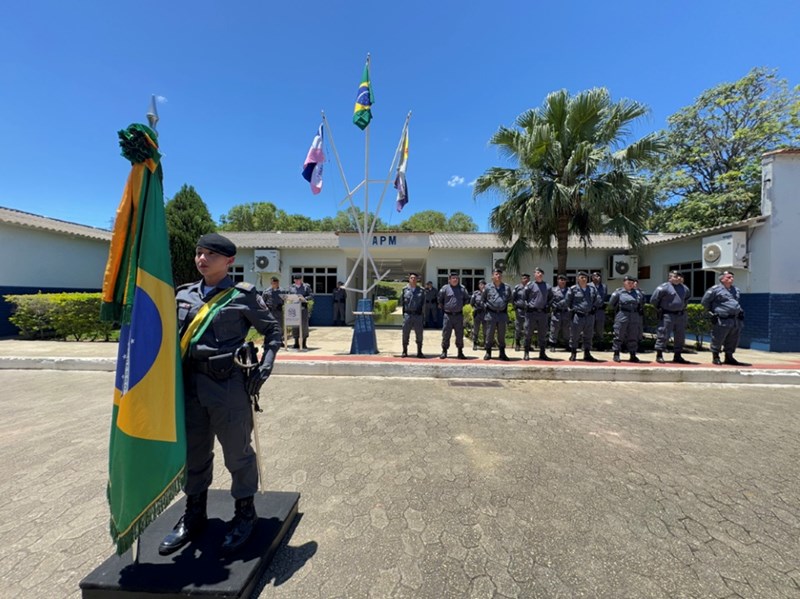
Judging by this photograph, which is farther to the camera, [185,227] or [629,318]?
[185,227]

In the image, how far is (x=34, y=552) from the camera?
217cm

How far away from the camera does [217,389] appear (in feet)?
6.82

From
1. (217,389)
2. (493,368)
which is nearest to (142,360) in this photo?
(217,389)

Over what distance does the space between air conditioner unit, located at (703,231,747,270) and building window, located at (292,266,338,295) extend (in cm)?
1326

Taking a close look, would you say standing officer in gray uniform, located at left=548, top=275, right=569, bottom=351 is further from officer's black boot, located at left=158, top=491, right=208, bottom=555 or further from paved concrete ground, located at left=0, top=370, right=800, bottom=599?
officer's black boot, located at left=158, top=491, right=208, bottom=555

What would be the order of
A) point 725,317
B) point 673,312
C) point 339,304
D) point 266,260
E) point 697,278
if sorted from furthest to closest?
point 339,304, point 266,260, point 697,278, point 673,312, point 725,317

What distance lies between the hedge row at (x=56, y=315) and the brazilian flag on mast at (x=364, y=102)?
30.1ft

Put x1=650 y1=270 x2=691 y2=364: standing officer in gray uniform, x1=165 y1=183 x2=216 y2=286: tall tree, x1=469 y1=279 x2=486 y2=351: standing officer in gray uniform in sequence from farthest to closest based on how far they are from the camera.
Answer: x1=165 y1=183 x2=216 y2=286: tall tree < x1=469 y1=279 x2=486 y2=351: standing officer in gray uniform < x1=650 y1=270 x2=691 y2=364: standing officer in gray uniform

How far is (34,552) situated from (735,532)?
4.45 metres

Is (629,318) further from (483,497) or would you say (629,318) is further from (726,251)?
(483,497)

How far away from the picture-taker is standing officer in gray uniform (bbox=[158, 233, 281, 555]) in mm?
2070

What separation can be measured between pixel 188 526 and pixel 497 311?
665 cm

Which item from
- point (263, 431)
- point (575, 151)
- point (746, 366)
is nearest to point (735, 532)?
point (263, 431)

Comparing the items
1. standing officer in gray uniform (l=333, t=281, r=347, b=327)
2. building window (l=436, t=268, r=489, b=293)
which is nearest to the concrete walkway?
standing officer in gray uniform (l=333, t=281, r=347, b=327)
